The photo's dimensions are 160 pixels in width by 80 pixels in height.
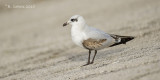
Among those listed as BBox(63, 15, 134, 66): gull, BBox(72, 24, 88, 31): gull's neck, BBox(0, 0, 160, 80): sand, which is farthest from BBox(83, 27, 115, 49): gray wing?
BBox(0, 0, 160, 80): sand

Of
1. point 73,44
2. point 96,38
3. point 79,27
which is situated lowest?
point 73,44

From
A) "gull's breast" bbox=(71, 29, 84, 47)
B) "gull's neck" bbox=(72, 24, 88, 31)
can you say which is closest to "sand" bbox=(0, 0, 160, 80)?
"gull's breast" bbox=(71, 29, 84, 47)

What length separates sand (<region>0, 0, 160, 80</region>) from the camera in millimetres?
6660

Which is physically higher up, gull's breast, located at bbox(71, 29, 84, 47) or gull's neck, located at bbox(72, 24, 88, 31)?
gull's neck, located at bbox(72, 24, 88, 31)

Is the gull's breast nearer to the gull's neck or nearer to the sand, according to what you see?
the gull's neck

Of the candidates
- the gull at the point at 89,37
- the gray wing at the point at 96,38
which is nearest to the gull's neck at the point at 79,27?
the gull at the point at 89,37

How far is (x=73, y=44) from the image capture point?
11320mm

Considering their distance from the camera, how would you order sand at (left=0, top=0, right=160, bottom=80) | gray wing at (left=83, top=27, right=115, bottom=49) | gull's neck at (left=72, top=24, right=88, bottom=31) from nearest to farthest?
1. sand at (left=0, top=0, right=160, bottom=80)
2. gray wing at (left=83, top=27, right=115, bottom=49)
3. gull's neck at (left=72, top=24, right=88, bottom=31)

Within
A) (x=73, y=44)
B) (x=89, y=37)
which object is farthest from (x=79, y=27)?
(x=73, y=44)

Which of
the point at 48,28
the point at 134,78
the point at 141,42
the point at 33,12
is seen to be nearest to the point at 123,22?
the point at 141,42

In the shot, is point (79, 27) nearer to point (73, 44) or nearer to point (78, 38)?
point (78, 38)

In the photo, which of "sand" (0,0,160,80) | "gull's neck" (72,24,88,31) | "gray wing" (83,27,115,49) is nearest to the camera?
"sand" (0,0,160,80)

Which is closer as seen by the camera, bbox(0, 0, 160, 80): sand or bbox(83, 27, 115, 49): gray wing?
bbox(0, 0, 160, 80): sand

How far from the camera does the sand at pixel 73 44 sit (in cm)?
666
